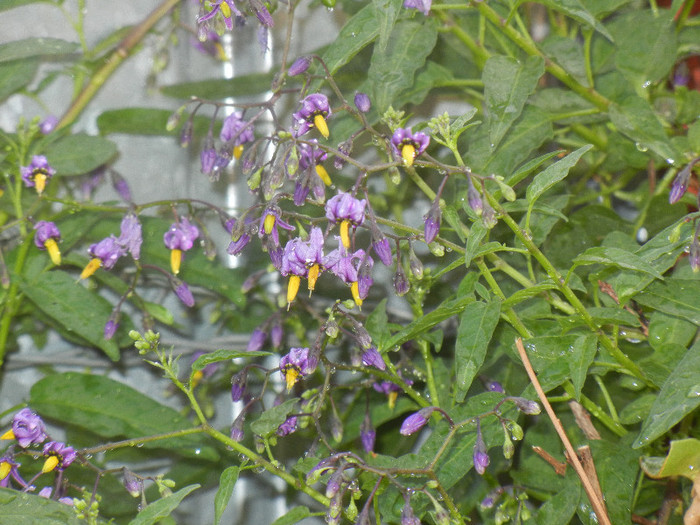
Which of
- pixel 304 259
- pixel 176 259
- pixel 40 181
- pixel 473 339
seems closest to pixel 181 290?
pixel 176 259

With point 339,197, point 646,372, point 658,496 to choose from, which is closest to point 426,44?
point 339,197

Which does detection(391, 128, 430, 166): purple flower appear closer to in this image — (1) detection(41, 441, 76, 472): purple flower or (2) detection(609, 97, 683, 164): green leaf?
(2) detection(609, 97, 683, 164): green leaf

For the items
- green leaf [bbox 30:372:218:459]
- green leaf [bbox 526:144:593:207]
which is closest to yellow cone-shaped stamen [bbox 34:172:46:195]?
green leaf [bbox 30:372:218:459]

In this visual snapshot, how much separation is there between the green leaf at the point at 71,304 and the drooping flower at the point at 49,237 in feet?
0.12

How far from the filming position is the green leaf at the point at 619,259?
1.98ft

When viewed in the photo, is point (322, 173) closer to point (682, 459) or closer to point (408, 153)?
point (408, 153)

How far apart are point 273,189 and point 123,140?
0.51m

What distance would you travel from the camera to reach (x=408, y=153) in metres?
0.64

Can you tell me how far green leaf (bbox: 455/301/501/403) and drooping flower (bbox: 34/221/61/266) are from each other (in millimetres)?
480

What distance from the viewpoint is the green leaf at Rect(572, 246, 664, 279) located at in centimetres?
60

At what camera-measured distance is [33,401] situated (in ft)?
3.01

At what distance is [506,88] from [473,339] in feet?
0.88

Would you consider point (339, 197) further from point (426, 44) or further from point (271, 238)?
point (426, 44)

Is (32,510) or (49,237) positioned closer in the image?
(32,510)
